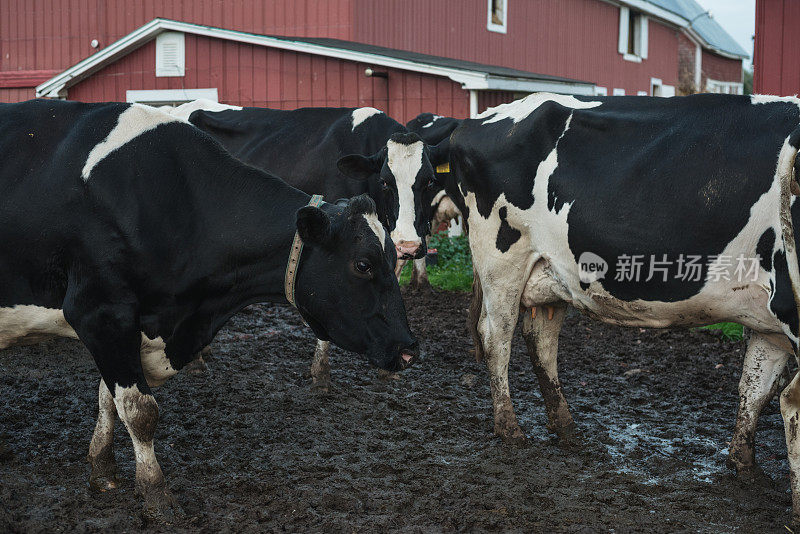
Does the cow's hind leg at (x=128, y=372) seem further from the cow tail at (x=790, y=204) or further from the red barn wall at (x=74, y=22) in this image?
the red barn wall at (x=74, y=22)

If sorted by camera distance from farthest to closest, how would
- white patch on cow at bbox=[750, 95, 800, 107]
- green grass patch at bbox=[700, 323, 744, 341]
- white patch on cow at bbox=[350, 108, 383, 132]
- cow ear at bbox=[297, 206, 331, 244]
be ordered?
1. green grass patch at bbox=[700, 323, 744, 341]
2. white patch on cow at bbox=[350, 108, 383, 132]
3. white patch on cow at bbox=[750, 95, 800, 107]
4. cow ear at bbox=[297, 206, 331, 244]

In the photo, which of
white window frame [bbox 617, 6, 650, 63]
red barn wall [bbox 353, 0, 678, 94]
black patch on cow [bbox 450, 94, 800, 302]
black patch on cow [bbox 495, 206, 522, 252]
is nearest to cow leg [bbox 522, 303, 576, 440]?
black patch on cow [bbox 495, 206, 522, 252]

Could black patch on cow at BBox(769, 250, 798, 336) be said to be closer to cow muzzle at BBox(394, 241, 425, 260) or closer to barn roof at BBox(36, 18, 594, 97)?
cow muzzle at BBox(394, 241, 425, 260)

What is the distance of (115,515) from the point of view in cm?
395

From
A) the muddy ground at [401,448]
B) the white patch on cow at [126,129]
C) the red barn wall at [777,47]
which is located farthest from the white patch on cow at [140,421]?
the red barn wall at [777,47]

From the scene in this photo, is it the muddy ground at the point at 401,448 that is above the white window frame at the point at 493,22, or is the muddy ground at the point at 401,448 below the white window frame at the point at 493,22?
below

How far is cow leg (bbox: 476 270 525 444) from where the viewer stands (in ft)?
17.2

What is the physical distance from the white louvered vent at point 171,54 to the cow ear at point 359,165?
30.0ft

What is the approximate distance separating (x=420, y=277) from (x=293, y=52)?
18.8 ft

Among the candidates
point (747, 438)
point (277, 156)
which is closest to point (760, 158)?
point (747, 438)

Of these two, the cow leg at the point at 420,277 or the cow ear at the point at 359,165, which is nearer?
the cow ear at the point at 359,165

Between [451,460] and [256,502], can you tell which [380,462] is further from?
[256,502]

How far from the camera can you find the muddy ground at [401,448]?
404cm

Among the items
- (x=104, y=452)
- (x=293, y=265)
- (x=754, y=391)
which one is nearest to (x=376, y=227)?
(x=293, y=265)
